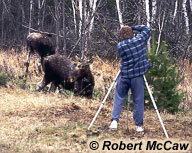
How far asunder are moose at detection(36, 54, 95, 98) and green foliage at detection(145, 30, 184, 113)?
8.38ft

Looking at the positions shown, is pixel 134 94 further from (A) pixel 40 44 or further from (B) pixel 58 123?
(A) pixel 40 44

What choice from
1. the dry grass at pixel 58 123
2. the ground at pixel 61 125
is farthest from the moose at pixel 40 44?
the ground at pixel 61 125

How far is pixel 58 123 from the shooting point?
8094mm

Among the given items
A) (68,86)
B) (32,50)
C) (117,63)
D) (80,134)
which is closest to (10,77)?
(32,50)

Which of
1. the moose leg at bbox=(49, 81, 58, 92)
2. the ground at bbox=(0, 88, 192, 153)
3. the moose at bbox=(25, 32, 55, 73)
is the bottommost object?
the ground at bbox=(0, 88, 192, 153)

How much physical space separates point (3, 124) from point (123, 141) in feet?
8.74

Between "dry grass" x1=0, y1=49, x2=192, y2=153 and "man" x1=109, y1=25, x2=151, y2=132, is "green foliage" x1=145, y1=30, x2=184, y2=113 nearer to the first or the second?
"dry grass" x1=0, y1=49, x2=192, y2=153

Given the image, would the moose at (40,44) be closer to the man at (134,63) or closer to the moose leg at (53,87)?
the moose leg at (53,87)

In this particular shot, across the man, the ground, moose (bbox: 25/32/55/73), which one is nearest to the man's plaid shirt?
the man

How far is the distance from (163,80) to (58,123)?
2728 millimetres

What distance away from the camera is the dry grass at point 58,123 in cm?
679

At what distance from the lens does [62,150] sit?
254 inches

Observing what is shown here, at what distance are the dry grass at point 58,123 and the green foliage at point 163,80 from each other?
0.32 metres

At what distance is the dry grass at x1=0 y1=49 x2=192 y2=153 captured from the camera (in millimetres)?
6793
